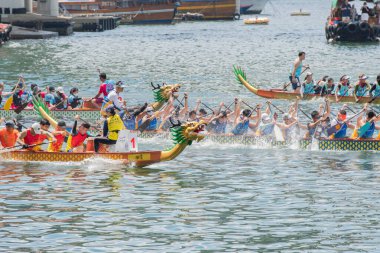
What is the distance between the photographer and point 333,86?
5597 centimetres

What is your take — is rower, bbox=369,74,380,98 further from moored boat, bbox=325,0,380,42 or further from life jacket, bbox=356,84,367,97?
moored boat, bbox=325,0,380,42

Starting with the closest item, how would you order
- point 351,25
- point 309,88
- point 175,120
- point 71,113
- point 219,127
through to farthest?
point 219,127 → point 175,120 → point 71,113 → point 309,88 → point 351,25

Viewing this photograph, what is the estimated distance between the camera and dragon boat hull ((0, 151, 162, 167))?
35.1m

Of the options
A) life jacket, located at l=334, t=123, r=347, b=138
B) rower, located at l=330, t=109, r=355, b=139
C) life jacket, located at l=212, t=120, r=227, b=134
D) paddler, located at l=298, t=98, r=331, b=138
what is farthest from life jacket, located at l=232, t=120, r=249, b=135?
life jacket, located at l=334, t=123, r=347, b=138

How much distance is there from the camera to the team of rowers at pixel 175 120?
36.3 meters

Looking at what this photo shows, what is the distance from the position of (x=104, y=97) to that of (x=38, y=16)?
78332 mm

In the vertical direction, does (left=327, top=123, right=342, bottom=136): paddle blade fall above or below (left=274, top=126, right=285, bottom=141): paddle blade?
above

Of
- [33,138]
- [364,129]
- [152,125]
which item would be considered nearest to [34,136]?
[33,138]

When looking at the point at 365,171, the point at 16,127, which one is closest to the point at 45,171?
the point at 16,127

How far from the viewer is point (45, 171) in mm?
36062

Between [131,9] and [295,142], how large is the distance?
130057 millimetres

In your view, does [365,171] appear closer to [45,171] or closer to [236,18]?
[45,171]

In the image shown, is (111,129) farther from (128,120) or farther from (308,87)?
(308,87)

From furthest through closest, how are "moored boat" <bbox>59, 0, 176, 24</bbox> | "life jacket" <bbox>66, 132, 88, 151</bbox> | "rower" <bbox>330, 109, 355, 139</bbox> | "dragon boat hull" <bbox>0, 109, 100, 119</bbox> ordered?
"moored boat" <bbox>59, 0, 176, 24</bbox>, "dragon boat hull" <bbox>0, 109, 100, 119</bbox>, "rower" <bbox>330, 109, 355, 139</bbox>, "life jacket" <bbox>66, 132, 88, 151</bbox>
